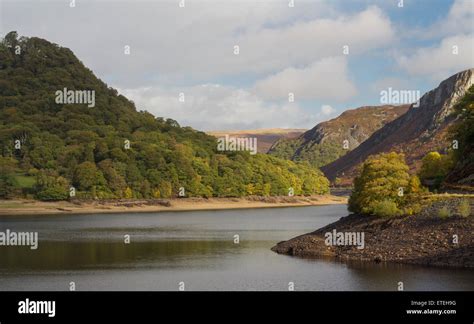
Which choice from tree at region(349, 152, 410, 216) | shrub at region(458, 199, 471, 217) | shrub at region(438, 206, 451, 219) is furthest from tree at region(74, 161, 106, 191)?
shrub at region(458, 199, 471, 217)

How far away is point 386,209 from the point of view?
67.9 meters

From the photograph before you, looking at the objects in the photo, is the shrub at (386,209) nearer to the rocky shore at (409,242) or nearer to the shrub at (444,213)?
the rocky shore at (409,242)

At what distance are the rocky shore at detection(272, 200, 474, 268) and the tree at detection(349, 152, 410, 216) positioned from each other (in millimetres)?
1856

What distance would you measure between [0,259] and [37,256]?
154 inches

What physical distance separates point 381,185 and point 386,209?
5.45 metres

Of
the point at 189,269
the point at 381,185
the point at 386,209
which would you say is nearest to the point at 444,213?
the point at 386,209

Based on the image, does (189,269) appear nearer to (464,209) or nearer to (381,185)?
(381,185)

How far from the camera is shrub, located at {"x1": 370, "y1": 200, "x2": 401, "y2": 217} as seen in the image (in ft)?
221

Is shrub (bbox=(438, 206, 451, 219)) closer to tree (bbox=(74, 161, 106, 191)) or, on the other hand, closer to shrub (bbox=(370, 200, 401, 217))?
shrub (bbox=(370, 200, 401, 217))

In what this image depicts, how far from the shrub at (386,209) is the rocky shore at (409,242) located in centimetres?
69

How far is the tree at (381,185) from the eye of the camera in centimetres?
7019

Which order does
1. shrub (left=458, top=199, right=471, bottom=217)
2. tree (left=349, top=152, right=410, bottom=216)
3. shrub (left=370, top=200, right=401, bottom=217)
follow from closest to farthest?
shrub (left=458, top=199, right=471, bottom=217)
shrub (left=370, top=200, right=401, bottom=217)
tree (left=349, top=152, right=410, bottom=216)

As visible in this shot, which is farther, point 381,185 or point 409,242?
point 381,185

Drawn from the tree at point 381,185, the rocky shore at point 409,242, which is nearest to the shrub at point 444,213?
the rocky shore at point 409,242
